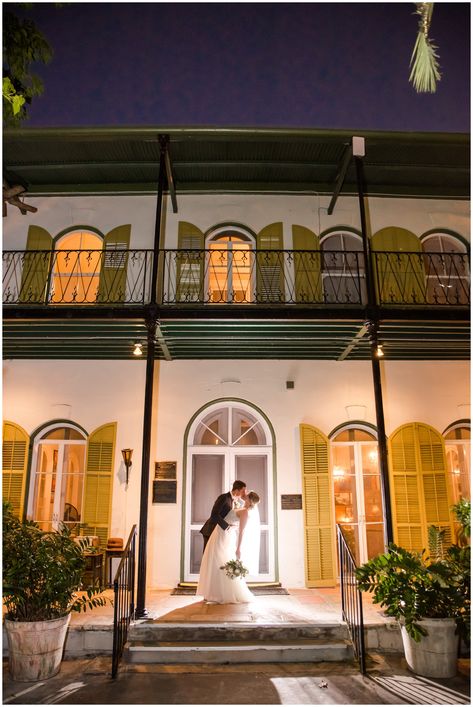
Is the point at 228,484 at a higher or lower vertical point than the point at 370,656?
higher

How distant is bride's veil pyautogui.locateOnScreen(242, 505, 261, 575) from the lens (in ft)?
22.6

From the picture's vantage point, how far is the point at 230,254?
8703 millimetres

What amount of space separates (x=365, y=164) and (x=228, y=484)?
6.16 metres

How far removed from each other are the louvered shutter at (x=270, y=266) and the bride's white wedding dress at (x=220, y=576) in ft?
12.4

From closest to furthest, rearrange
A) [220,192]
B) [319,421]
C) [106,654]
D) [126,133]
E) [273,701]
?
[273,701], [106,654], [126,133], [319,421], [220,192]

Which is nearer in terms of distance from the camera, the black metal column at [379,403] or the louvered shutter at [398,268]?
the black metal column at [379,403]

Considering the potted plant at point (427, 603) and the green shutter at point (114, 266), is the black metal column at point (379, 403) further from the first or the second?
the green shutter at point (114, 266)

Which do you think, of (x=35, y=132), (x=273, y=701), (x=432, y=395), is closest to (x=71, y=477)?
(x=273, y=701)

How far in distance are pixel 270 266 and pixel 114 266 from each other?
9.17 feet

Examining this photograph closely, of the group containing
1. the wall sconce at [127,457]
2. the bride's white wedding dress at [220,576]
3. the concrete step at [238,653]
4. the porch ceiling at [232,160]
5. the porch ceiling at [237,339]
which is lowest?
the concrete step at [238,653]

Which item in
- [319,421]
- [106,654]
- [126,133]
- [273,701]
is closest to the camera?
[273,701]

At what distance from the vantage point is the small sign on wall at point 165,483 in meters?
7.91

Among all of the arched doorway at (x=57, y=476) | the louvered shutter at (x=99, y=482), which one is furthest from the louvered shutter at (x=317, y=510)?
the arched doorway at (x=57, y=476)

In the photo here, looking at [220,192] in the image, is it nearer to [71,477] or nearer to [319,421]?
[319,421]
